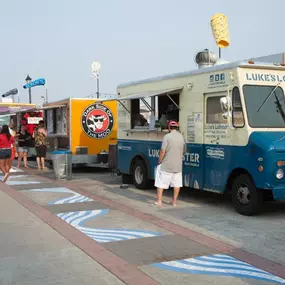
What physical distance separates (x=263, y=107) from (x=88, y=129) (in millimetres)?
8209

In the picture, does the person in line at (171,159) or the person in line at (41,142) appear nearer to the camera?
the person in line at (171,159)

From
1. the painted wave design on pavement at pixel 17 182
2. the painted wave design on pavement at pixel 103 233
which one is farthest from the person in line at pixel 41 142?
the painted wave design on pavement at pixel 103 233

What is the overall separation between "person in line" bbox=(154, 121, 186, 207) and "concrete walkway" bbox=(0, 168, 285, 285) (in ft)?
2.96

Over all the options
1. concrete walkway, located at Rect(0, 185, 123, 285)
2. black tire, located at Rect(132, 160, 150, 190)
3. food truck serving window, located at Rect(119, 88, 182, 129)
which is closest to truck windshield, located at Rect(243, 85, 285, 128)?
food truck serving window, located at Rect(119, 88, 182, 129)

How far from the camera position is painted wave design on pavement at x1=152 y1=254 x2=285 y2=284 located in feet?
15.9

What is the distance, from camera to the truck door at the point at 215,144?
26.9 ft

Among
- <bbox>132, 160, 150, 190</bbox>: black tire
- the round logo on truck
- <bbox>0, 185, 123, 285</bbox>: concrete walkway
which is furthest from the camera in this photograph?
the round logo on truck

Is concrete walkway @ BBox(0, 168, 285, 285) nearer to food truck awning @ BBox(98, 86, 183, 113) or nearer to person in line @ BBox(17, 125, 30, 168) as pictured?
food truck awning @ BBox(98, 86, 183, 113)

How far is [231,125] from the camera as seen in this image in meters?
7.98

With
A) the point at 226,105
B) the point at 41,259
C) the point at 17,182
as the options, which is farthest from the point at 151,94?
the point at 41,259

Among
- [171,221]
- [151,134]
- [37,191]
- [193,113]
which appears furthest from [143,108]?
[171,221]

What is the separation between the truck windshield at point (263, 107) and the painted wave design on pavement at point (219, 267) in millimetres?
3100

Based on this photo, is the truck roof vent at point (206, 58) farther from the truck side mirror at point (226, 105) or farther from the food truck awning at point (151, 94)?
the truck side mirror at point (226, 105)

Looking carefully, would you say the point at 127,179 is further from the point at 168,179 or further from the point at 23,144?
the point at 23,144
